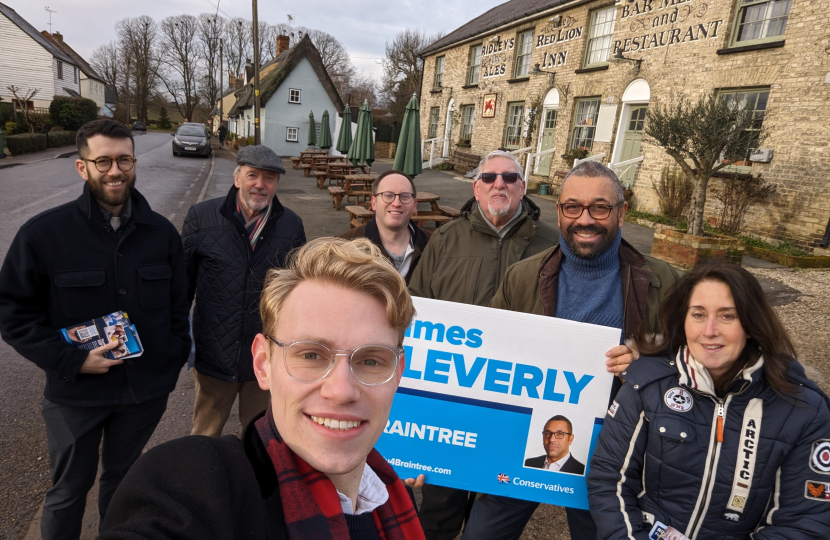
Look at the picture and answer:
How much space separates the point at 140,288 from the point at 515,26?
72.0ft

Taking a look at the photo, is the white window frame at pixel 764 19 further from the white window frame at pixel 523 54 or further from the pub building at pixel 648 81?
the white window frame at pixel 523 54

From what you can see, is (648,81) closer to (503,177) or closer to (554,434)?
(503,177)

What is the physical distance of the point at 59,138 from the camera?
2867 centimetres

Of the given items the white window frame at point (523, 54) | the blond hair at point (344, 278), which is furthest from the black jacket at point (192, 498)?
the white window frame at point (523, 54)

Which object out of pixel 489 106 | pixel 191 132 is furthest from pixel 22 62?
pixel 489 106

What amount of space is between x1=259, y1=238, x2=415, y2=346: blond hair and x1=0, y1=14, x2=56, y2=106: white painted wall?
5048 centimetres

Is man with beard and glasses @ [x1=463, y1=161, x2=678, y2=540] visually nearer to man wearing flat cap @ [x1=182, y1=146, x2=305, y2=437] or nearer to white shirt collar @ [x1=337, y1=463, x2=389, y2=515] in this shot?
white shirt collar @ [x1=337, y1=463, x2=389, y2=515]

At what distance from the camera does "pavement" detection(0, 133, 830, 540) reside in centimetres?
307

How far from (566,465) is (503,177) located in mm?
1735

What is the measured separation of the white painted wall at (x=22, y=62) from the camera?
125 ft

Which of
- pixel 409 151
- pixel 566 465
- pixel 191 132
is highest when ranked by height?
pixel 191 132

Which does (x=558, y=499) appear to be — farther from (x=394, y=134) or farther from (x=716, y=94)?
(x=394, y=134)

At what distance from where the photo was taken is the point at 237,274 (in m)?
3.07

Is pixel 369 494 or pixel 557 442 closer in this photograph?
pixel 369 494
